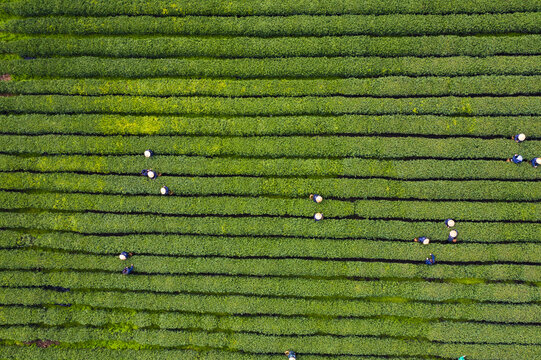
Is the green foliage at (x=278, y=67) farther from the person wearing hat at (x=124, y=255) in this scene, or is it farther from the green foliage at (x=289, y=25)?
the person wearing hat at (x=124, y=255)

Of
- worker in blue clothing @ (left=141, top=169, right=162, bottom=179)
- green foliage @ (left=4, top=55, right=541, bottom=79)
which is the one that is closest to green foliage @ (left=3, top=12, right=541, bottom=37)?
green foliage @ (left=4, top=55, right=541, bottom=79)

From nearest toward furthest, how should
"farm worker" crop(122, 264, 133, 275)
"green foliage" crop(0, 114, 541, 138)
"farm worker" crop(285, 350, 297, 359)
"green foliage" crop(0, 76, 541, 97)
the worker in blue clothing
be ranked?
"farm worker" crop(285, 350, 297, 359)
the worker in blue clothing
"farm worker" crop(122, 264, 133, 275)
"green foliage" crop(0, 114, 541, 138)
"green foliage" crop(0, 76, 541, 97)

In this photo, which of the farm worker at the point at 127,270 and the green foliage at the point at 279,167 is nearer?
the farm worker at the point at 127,270

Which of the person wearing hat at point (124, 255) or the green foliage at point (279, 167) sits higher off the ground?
the green foliage at point (279, 167)

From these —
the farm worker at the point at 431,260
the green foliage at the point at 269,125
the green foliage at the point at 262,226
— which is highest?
the green foliage at the point at 269,125

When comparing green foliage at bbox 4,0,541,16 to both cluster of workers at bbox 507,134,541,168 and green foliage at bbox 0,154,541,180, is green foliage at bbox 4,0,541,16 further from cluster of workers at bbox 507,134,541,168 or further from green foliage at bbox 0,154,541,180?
green foliage at bbox 0,154,541,180

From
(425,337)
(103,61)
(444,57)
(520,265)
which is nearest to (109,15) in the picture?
(103,61)

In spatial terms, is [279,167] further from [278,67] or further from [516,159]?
[516,159]

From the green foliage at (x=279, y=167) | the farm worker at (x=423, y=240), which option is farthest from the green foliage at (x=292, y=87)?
the farm worker at (x=423, y=240)

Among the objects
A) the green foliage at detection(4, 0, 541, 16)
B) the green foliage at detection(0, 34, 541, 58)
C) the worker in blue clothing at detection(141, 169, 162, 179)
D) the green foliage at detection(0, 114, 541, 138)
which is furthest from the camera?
the green foliage at detection(4, 0, 541, 16)
